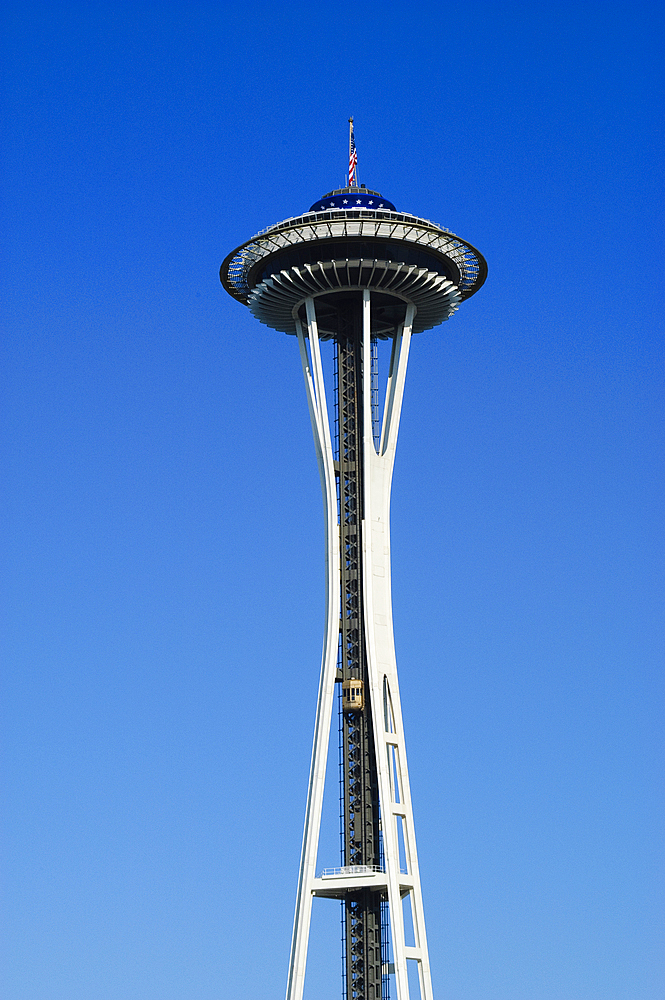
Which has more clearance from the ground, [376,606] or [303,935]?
[376,606]

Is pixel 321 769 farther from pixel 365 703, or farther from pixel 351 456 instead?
pixel 351 456

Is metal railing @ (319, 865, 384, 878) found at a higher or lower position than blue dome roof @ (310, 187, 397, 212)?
lower

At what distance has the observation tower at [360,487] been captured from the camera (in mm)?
111625

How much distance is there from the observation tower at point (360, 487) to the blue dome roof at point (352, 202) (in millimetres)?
106

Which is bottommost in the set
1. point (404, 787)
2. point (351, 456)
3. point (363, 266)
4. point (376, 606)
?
point (404, 787)

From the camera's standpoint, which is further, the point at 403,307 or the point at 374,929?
the point at 403,307

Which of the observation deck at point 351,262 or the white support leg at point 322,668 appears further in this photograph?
the observation deck at point 351,262

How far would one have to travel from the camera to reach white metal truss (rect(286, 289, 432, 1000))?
11062cm

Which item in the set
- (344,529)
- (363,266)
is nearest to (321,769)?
(344,529)

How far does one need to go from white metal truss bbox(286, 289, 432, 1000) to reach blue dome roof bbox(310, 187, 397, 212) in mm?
6043

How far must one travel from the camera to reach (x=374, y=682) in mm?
114125

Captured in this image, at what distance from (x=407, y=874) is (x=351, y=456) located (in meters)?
26.8

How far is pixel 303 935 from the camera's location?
110 m

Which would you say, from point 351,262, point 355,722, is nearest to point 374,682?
Result: point 355,722
